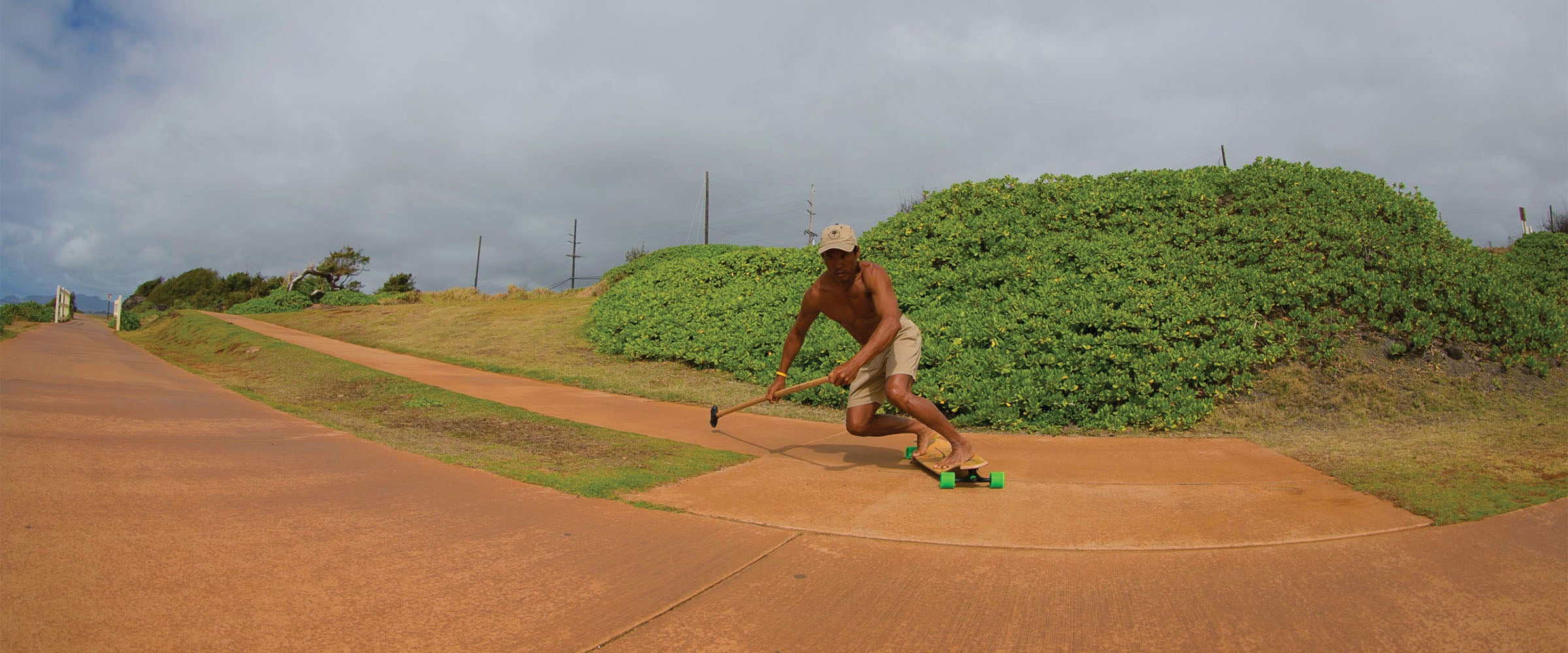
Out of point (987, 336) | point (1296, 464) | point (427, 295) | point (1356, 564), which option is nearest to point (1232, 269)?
point (987, 336)

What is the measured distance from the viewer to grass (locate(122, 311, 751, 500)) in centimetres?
521

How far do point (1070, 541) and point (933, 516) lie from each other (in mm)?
732

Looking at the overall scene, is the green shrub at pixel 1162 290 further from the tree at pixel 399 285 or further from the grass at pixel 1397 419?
the tree at pixel 399 285

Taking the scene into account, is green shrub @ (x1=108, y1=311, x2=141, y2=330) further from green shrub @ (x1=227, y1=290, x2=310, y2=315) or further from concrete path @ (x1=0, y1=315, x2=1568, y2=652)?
concrete path @ (x1=0, y1=315, x2=1568, y2=652)

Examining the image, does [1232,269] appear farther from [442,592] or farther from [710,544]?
[442,592]

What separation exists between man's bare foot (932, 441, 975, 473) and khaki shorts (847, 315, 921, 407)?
0.56 metres

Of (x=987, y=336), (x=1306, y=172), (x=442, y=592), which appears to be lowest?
(x=442, y=592)

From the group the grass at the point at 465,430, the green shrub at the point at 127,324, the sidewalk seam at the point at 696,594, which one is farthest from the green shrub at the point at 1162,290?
the green shrub at the point at 127,324

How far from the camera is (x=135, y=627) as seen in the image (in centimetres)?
245

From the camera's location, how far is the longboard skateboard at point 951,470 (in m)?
4.90

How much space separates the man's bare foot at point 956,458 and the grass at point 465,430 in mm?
1558

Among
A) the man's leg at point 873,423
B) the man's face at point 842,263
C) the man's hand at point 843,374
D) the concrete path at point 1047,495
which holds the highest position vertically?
the man's face at point 842,263

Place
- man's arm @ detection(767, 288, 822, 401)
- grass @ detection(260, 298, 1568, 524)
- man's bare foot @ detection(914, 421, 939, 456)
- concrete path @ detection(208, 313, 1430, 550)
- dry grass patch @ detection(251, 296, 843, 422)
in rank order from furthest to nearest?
1. dry grass patch @ detection(251, 296, 843, 422)
2. man's bare foot @ detection(914, 421, 939, 456)
3. man's arm @ detection(767, 288, 822, 401)
4. grass @ detection(260, 298, 1568, 524)
5. concrete path @ detection(208, 313, 1430, 550)

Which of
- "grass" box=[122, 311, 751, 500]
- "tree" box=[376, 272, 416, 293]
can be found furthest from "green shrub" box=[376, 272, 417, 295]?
"grass" box=[122, 311, 751, 500]
